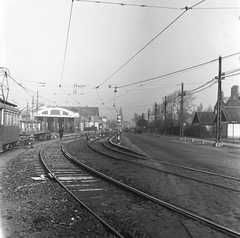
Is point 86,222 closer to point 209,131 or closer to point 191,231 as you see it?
point 191,231

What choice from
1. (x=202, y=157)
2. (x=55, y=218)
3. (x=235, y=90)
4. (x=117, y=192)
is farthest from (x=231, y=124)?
(x=55, y=218)

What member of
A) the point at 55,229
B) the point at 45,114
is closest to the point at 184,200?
the point at 55,229

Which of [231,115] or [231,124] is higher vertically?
[231,115]

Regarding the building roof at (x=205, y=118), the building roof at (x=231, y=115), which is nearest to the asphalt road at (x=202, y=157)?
the building roof at (x=231, y=115)

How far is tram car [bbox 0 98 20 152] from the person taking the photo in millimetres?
15859

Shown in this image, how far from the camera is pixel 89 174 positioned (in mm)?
9906

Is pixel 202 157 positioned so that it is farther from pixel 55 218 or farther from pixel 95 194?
pixel 55 218

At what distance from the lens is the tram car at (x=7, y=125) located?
15859 millimetres

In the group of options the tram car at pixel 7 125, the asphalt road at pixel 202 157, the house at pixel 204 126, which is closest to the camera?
the asphalt road at pixel 202 157

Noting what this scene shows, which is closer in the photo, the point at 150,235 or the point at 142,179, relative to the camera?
the point at 150,235

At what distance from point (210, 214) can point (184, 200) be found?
1.00 m

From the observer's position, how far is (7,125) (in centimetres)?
1691

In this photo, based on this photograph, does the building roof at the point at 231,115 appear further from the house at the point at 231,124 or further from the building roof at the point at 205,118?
the building roof at the point at 205,118

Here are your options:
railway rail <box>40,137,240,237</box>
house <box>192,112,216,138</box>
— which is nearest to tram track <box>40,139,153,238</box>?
railway rail <box>40,137,240,237</box>
